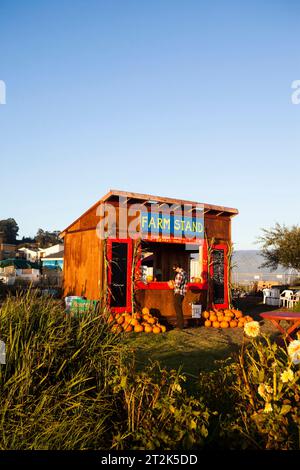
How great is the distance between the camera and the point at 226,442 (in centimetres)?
342

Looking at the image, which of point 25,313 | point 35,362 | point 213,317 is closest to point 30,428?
point 35,362

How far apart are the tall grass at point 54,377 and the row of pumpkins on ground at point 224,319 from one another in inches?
357

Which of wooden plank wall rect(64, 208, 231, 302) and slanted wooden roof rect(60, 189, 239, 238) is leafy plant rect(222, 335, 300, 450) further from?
slanted wooden roof rect(60, 189, 239, 238)

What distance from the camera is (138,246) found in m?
13.0

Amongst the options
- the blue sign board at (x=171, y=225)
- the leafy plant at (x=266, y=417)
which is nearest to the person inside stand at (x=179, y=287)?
the blue sign board at (x=171, y=225)

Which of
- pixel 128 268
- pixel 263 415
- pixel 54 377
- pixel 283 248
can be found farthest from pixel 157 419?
pixel 283 248

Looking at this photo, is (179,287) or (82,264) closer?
(179,287)

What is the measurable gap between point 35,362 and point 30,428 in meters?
0.64

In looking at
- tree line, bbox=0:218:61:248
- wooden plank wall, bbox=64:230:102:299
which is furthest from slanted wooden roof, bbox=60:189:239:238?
tree line, bbox=0:218:61:248

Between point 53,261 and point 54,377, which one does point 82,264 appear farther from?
point 53,261

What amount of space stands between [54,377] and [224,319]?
10.3 metres

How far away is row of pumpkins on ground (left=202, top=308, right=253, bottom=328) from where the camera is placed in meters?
13.5

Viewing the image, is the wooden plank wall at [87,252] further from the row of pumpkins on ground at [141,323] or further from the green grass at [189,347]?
the green grass at [189,347]

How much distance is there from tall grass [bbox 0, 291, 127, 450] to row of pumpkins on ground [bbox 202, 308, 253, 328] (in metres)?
9.06
